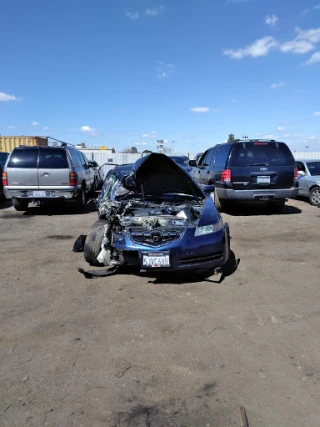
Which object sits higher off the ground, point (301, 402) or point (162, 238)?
point (162, 238)

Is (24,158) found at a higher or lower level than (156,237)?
higher

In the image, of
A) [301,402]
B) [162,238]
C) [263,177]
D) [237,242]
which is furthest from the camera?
[263,177]

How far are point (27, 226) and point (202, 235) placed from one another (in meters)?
5.46

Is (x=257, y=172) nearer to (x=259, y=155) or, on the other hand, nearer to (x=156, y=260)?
(x=259, y=155)

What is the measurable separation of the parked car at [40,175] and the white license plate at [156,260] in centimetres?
594

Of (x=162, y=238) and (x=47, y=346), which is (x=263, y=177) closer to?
(x=162, y=238)

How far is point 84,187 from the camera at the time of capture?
11.2 meters

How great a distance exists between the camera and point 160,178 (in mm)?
6219

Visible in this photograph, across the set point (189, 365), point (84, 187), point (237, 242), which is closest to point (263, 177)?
point (237, 242)

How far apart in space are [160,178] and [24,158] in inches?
205

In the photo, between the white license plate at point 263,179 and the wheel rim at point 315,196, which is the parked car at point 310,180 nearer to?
the wheel rim at point 315,196

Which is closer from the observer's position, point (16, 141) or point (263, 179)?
point (263, 179)

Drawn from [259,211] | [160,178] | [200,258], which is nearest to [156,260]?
[200,258]

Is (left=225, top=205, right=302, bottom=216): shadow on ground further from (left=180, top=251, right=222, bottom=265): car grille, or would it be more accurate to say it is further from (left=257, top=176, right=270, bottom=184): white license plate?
(left=180, top=251, right=222, bottom=265): car grille
